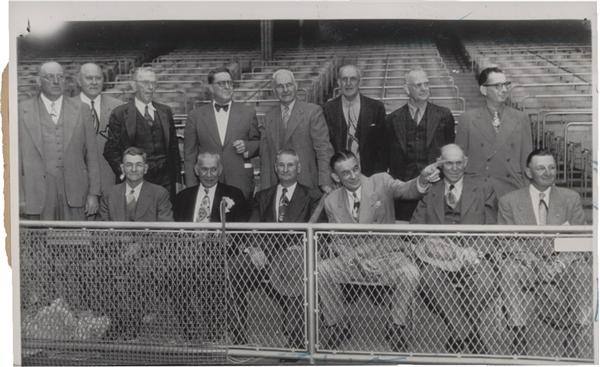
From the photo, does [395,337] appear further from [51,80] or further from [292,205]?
[51,80]

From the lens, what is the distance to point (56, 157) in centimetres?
605

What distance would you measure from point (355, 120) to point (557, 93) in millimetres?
1409

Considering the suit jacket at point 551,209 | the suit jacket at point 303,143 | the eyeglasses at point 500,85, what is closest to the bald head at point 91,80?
the suit jacket at point 303,143

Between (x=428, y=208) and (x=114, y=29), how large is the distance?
252 cm

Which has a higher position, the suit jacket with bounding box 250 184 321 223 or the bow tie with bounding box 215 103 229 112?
the bow tie with bounding box 215 103 229 112

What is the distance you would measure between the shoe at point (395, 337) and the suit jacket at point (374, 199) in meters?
0.72

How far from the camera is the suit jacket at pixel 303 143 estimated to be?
235 inches

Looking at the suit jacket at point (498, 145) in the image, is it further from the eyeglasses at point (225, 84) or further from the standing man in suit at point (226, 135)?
the eyeglasses at point (225, 84)

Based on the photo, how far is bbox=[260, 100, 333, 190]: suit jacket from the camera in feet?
19.6

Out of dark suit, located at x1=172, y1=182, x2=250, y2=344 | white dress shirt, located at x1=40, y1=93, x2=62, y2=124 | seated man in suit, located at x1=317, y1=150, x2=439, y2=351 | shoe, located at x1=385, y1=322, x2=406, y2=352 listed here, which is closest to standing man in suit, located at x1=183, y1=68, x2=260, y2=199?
dark suit, located at x1=172, y1=182, x2=250, y2=344

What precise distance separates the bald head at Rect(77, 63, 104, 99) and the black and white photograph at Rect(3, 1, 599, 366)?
2cm

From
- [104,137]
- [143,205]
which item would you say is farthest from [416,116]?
[104,137]

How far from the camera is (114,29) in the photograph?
233 inches

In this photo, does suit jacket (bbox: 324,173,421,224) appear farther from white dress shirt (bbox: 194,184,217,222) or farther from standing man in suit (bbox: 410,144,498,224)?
white dress shirt (bbox: 194,184,217,222)
